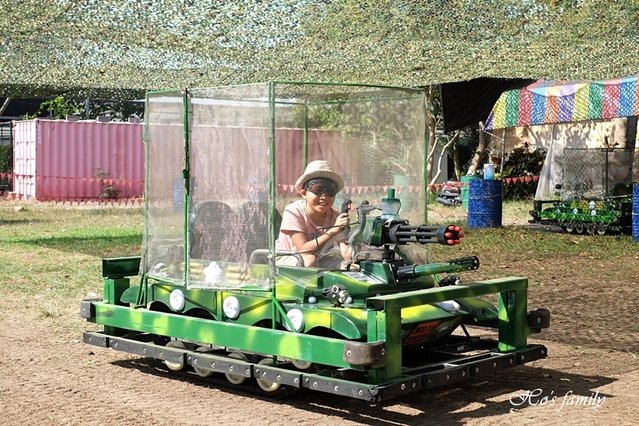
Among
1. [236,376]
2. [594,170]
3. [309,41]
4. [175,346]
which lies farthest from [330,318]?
[594,170]

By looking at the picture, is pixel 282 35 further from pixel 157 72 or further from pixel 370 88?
pixel 370 88

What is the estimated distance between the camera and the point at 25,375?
7.48 m

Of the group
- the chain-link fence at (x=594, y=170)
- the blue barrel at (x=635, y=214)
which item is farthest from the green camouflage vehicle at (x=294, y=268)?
the chain-link fence at (x=594, y=170)

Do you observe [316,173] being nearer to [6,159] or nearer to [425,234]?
[425,234]

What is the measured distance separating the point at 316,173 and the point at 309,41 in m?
5.15

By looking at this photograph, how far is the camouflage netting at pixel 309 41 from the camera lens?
429 inches

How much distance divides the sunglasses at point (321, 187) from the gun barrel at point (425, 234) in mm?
568

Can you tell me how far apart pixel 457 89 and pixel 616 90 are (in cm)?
1099

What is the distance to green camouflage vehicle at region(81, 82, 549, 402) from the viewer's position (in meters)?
6.29

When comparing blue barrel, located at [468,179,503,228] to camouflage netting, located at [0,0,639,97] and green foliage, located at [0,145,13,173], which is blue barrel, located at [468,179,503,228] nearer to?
camouflage netting, located at [0,0,639,97]

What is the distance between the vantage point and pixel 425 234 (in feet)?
21.6

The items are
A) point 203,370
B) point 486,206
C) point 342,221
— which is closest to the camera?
point 342,221

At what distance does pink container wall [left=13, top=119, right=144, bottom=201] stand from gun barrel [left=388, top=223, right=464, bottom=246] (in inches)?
970

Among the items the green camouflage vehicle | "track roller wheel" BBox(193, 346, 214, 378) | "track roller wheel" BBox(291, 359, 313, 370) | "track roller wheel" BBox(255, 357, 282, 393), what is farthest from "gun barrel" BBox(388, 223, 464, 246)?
"track roller wheel" BBox(193, 346, 214, 378)
